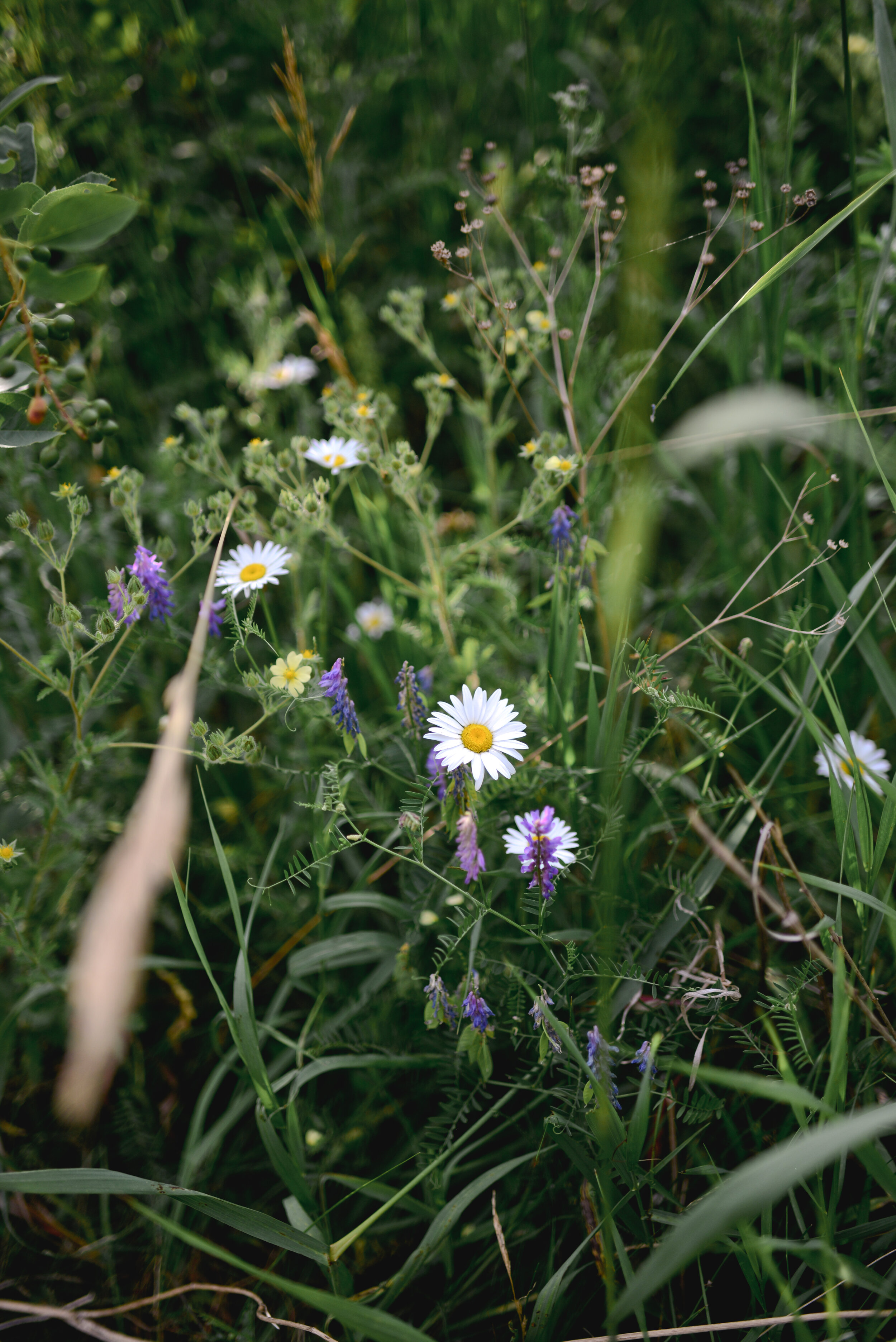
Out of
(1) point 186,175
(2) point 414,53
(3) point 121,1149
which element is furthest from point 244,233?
(3) point 121,1149

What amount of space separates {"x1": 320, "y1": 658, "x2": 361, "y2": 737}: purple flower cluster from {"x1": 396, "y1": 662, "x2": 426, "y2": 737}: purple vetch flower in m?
0.07

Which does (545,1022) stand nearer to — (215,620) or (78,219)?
(215,620)

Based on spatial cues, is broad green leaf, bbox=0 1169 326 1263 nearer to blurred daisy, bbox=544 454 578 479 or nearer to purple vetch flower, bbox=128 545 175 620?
purple vetch flower, bbox=128 545 175 620

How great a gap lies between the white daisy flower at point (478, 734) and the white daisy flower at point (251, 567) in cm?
33

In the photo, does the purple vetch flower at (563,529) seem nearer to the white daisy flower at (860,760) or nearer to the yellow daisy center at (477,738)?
the yellow daisy center at (477,738)

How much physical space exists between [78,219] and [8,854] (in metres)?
0.84

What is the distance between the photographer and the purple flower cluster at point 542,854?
98 centimetres

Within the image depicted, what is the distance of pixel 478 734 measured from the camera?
1073mm

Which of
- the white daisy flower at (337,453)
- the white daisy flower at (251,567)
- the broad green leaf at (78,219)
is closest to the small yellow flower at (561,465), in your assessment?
the white daisy flower at (337,453)

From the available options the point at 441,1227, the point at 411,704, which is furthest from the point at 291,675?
the point at 441,1227

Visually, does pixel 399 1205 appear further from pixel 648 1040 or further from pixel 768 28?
pixel 768 28

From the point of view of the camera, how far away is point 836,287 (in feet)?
5.72

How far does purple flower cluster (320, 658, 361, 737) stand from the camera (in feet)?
3.54

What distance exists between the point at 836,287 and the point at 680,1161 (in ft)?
5.57
